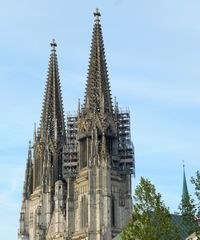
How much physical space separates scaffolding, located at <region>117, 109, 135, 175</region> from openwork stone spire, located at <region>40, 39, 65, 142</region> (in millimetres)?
11549

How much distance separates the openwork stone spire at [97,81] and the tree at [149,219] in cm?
4858

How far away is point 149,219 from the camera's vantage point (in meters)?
35.1

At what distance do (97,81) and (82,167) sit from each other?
1247 centimetres

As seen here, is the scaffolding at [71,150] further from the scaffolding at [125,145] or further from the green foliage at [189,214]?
the green foliage at [189,214]

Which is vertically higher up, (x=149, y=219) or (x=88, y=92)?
(x=88, y=92)

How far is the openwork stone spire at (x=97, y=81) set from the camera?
8579cm

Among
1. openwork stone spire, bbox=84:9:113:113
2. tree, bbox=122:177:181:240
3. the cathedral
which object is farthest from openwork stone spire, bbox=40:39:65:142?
tree, bbox=122:177:181:240

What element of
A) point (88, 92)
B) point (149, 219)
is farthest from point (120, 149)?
point (149, 219)

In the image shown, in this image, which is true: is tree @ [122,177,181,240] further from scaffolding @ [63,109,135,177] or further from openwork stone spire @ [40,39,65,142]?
openwork stone spire @ [40,39,65,142]

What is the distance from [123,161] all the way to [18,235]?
22094 millimetres

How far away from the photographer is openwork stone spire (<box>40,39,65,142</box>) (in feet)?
310

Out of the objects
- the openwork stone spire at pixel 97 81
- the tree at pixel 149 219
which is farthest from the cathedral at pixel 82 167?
the tree at pixel 149 219

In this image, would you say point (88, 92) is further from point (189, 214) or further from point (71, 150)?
point (189, 214)

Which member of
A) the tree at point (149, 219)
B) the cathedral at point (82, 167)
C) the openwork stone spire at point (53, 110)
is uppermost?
the openwork stone spire at point (53, 110)
